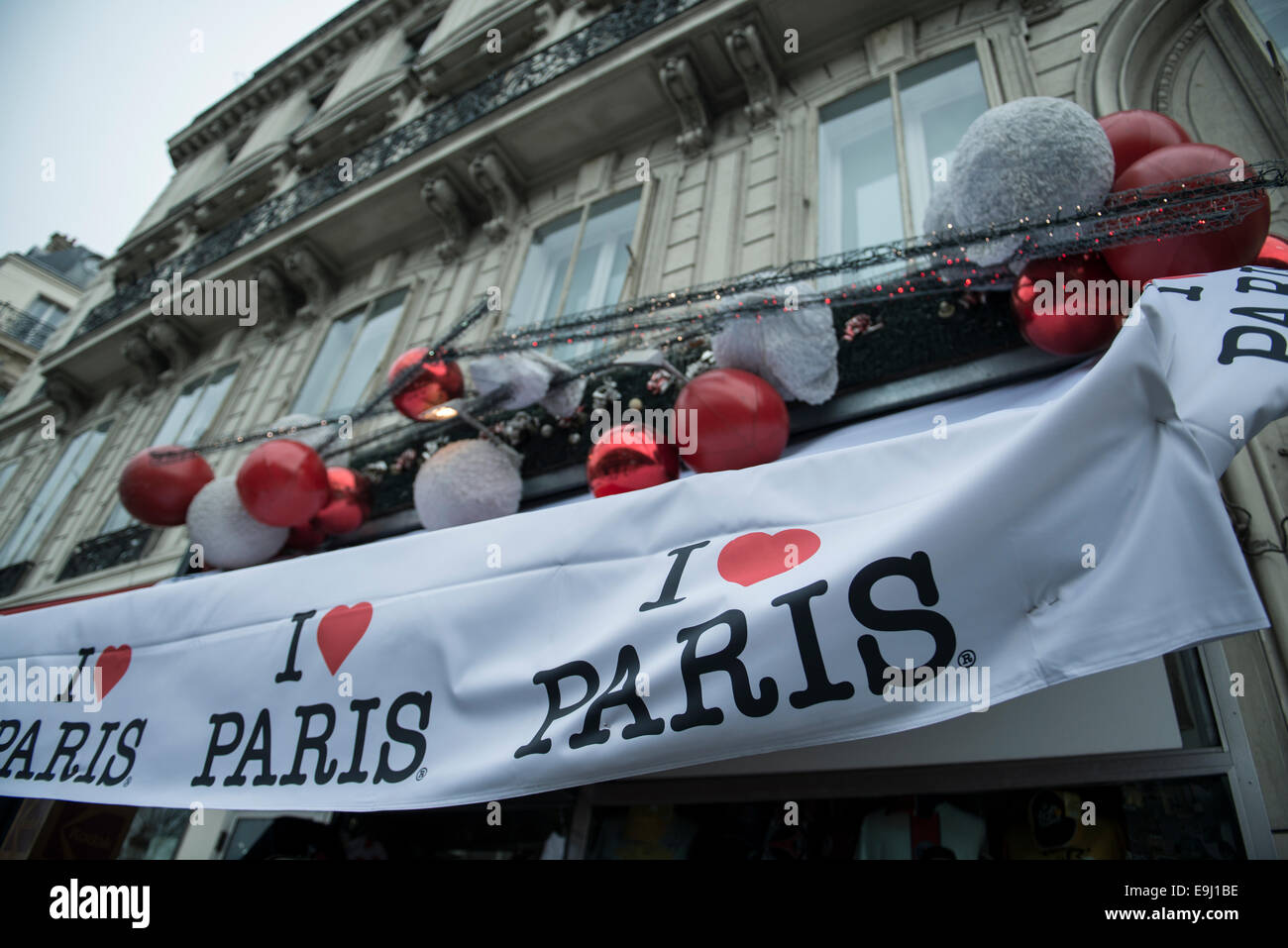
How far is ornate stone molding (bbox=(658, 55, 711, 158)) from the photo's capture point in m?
6.80

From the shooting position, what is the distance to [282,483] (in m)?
4.71

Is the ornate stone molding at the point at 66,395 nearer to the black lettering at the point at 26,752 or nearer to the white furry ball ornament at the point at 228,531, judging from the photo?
the white furry ball ornament at the point at 228,531

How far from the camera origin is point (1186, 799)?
2598 mm

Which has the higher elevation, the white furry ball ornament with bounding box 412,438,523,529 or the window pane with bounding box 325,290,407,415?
the window pane with bounding box 325,290,407,415

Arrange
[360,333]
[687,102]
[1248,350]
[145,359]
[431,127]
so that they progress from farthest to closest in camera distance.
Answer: [145,359]
[431,127]
[360,333]
[687,102]
[1248,350]

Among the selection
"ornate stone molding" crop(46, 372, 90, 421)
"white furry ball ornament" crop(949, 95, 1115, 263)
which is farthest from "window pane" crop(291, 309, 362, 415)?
"white furry ball ornament" crop(949, 95, 1115, 263)

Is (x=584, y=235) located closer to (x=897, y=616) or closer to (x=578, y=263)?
(x=578, y=263)

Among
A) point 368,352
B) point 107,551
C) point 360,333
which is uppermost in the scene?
point 360,333

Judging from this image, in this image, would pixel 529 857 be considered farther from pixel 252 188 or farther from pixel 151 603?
pixel 252 188

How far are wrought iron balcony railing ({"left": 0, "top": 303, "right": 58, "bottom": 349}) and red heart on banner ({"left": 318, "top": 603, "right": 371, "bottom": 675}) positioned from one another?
3194 centimetres

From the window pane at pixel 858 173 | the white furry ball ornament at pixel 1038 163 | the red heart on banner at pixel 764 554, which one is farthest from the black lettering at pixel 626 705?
the window pane at pixel 858 173

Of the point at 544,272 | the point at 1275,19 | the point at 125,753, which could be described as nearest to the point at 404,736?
the point at 125,753

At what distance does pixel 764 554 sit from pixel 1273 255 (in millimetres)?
2739

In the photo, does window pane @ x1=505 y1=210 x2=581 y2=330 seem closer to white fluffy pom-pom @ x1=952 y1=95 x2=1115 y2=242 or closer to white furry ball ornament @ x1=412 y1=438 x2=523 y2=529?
white furry ball ornament @ x1=412 y1=438 x2=523 y2=529
